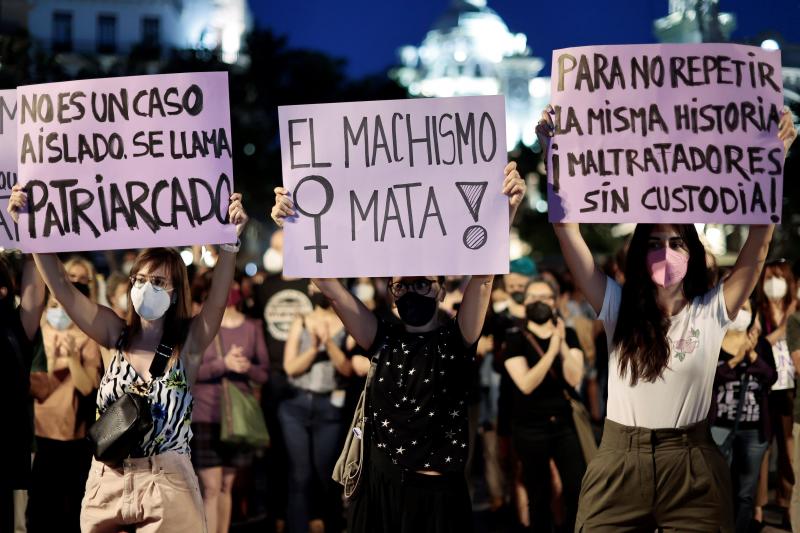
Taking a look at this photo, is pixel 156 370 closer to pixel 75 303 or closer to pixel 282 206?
pixel 75 303

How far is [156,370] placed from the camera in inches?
190

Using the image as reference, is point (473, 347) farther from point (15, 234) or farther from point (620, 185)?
point (15, 234)

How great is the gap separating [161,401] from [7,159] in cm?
186

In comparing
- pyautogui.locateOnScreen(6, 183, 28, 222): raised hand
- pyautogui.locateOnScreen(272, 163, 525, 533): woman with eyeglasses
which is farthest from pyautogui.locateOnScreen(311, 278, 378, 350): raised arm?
pyautogui.locateOnScreen(6, 183, 28, 222): raised hand

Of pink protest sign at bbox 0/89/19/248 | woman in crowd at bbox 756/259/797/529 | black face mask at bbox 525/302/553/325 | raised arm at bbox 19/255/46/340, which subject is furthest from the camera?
woman in crowd at bbox 756/259/797/529

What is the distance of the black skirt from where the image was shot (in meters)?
4.80

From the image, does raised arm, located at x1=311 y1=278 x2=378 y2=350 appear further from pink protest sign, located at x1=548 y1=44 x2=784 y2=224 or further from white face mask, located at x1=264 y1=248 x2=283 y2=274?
white face mask, located at x1=264 y1=248 x2=283 y2=274

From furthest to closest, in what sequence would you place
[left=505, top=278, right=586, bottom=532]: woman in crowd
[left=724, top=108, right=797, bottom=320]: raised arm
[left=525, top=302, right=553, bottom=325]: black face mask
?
[left=525, top=302, right=553, bottom=325]: black face mask
[left=505, top=278, right=586, bottom=532]: woman in crowd
[left=724, top=108, right=797, bottom=320]: raised arm

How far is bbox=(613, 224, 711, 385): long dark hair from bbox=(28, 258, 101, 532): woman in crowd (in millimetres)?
3773

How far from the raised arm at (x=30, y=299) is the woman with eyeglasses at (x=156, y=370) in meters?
0.40

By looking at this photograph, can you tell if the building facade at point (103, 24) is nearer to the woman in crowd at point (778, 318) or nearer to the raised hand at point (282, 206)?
the woman in crowd at point (778, 318)

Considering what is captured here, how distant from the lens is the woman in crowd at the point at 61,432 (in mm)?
7074

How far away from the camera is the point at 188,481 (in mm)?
4828

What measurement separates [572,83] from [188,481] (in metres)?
2.38
